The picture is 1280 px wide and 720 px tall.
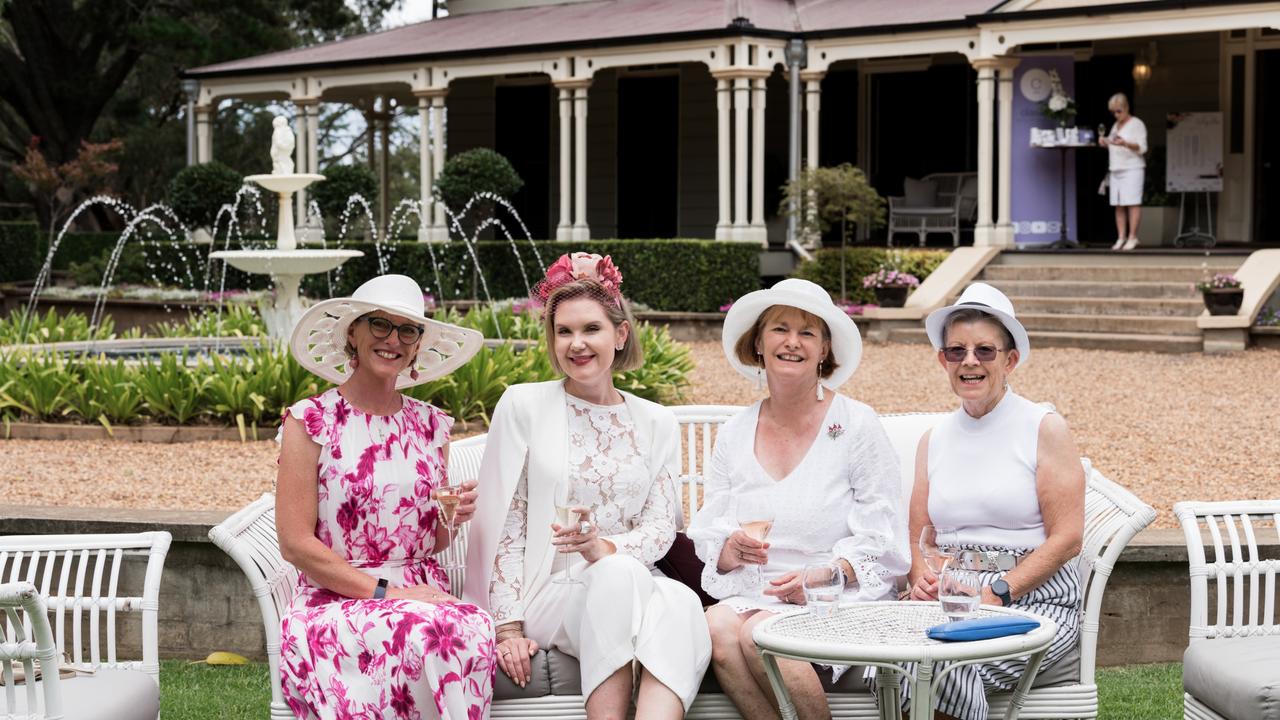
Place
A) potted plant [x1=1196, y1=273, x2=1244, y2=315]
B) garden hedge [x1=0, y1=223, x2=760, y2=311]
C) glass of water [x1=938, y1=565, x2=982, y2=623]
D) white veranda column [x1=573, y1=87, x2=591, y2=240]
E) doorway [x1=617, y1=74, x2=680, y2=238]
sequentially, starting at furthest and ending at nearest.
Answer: doorway [x1=617, y1=74, x2=680, y2=238]
white veranda column [x1=573, y1=87, x2=591, y2=240]
garden hedge [x1=0, y1=223, x2=760, y2=311]
potted plant [x1=1196, y1=273, x2=1244, y2=315]
glass of water [x1=938, y1=565, x2=982, y2=623]

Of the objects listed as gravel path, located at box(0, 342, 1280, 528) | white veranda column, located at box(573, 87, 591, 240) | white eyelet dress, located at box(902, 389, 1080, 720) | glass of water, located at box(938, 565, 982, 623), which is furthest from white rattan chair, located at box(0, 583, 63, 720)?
white veranda column, located at box(573, 87, 591, 240)

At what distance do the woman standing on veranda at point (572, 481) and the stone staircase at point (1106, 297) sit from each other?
10.7 meters

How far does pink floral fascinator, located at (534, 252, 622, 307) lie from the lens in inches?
175

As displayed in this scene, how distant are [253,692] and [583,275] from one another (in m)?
1.85

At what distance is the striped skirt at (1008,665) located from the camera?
13.0 ft

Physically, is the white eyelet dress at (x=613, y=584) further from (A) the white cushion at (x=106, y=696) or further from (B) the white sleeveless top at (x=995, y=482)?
(A) the white cushion at (x=106, y=696)

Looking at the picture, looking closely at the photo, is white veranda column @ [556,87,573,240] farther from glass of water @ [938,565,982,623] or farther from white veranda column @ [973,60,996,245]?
glass of water @ [938,565,982,623]

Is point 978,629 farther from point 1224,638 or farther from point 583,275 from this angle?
point 583,275

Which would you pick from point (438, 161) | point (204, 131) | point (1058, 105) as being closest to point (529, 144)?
point (438, 161)

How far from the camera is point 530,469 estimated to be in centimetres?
443

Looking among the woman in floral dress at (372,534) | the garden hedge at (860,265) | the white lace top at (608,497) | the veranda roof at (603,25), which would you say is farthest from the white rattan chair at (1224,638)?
the veranda roof at (603,25)

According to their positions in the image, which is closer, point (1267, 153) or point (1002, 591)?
point (1002, 591)

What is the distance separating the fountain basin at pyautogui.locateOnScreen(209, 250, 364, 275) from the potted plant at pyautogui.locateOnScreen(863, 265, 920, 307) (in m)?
5.75

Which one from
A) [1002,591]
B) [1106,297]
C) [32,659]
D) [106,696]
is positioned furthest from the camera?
[1106,297]
